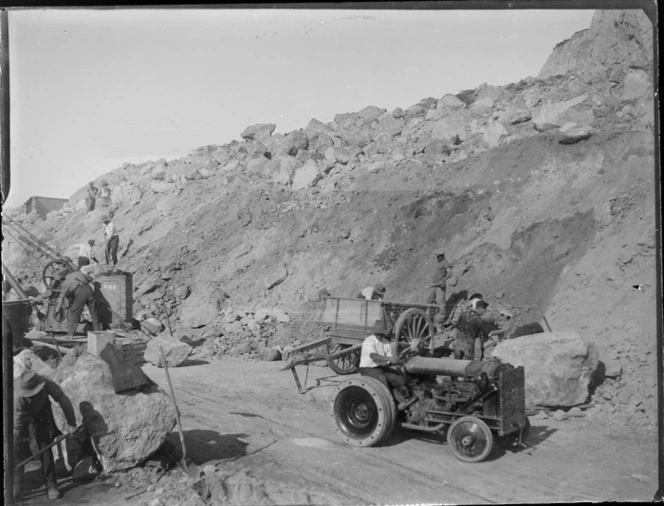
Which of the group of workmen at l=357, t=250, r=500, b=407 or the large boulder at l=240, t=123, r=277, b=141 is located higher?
the large boulder at l=240, t=123, r=277, b=141

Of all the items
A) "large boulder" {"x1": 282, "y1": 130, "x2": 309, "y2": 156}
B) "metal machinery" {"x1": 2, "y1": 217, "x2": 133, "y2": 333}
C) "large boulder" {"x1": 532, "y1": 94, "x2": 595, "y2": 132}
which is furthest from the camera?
"large boulder" {"x1": 282, "y1": 130, "x2": 309, "y2": 156}

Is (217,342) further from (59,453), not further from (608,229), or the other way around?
(608,229)

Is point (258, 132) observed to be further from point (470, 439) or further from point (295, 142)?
point (470, 439)

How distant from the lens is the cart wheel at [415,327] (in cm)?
1239

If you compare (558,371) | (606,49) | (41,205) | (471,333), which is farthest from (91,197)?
(558,371)

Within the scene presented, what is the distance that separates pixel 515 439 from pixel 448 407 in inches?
45.7

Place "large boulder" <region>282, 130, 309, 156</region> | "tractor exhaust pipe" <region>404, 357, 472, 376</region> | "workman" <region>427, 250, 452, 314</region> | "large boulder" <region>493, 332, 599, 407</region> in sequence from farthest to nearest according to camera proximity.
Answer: "large boulder" <region>282, 130, 309, 156</region> → "workman" <region>427, 250, 452, 314</region> → "large boulder" <region>493, 332, 599, 407</region> → "tractor exhaust pipe" <region>404, 357, 472, 376</region>

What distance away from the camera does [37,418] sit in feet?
24.7

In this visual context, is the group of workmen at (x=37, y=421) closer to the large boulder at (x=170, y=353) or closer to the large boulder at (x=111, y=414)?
the large boulder at (x=111, y=414)

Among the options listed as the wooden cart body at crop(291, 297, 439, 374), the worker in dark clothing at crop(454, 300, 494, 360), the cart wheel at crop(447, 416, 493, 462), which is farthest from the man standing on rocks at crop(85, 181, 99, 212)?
Answer: the cart wheel at crop(447, 416, 493, 462)

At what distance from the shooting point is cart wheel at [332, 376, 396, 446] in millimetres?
8480

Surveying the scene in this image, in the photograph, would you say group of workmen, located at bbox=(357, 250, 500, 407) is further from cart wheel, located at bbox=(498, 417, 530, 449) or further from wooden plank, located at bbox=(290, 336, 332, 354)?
cart wheel, located at bbox=(498, 417, 530, 449)

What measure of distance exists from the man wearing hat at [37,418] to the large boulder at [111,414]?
14 centimetres

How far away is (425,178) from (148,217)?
1195 centimetres
